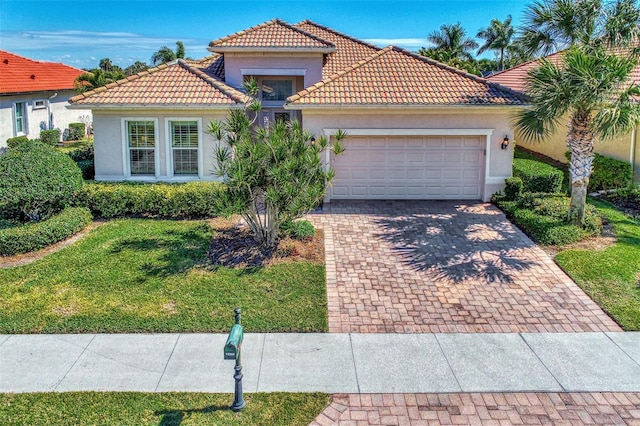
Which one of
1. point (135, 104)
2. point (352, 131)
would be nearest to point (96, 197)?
point (135, 104)

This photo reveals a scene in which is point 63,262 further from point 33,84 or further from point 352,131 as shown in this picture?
point 33,84

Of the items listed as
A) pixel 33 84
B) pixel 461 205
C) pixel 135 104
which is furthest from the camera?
pixel 33 84

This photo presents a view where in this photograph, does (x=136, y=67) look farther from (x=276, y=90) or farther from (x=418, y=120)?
(x=418, y=120)

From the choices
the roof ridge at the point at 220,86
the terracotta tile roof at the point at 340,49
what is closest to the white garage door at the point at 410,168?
the roof ridge at the point at 220,86

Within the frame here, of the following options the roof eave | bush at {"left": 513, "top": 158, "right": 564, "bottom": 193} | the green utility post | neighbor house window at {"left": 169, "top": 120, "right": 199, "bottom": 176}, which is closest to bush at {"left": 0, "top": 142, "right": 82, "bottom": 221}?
neighbor house window at {"left": 169, "top": 120, "right": 199, "bottom": 176}

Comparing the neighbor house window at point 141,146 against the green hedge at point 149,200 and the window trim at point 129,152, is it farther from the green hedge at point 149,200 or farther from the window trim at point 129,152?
the green hedge at point 149,200

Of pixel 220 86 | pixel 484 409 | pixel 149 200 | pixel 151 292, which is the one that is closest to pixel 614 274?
pixel 484 409
